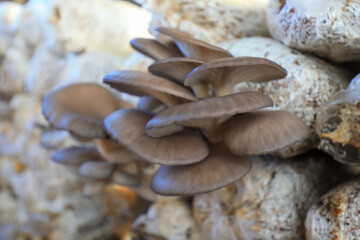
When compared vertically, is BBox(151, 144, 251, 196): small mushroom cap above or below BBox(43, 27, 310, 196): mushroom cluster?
below

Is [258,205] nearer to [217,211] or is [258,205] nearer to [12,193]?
[217,211]

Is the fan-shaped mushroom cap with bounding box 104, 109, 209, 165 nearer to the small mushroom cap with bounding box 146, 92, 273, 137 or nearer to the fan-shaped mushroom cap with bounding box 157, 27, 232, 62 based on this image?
the small mushroom cap with bounding box 146, 92, 273, 137

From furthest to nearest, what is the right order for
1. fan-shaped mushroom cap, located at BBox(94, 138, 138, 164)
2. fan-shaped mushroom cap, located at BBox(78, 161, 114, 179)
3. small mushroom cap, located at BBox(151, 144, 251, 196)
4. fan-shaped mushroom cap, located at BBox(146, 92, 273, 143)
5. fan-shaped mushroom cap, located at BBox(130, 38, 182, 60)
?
fan-shaped mushroom cap, located at BBox(78, 161, 114, 179)
fan-shaped mushroom cap, located at BBox(94, 138, 138, 164)
fan-shaped mushroom cap, located at BBox(130, 38, 182, 60)
small mushroom cap, located at BBox(151, 144, 251, 196)
fan-shaped mushroom cap, located at BBox(146, 92, 273, 143)

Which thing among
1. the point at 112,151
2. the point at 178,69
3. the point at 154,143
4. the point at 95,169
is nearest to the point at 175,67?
the point at 178,69

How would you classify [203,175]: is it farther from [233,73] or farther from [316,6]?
[316,6]

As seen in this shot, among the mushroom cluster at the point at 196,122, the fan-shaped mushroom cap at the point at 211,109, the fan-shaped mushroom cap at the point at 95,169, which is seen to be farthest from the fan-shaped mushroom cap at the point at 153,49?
the fan-shaped mushroom cap at the point at 95,169

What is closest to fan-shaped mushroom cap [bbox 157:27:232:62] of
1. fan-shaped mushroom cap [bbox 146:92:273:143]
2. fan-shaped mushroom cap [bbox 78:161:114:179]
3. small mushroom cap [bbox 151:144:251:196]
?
fan-shaped mushroom cap [bbox 146:92:273:143]
